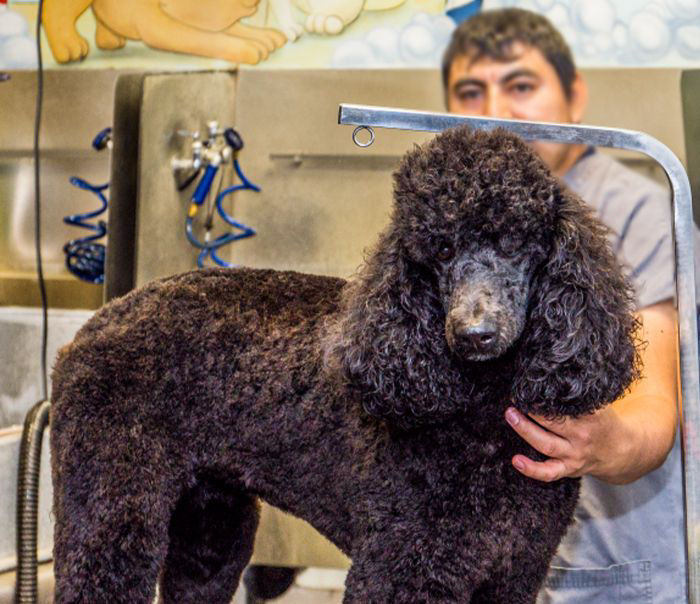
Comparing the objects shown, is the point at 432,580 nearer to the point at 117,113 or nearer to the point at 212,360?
the point at 212,360

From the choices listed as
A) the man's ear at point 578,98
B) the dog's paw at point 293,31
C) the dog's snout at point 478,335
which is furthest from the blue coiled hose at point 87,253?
the dog's snout at point 478,335

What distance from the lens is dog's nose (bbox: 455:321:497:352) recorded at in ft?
2.57

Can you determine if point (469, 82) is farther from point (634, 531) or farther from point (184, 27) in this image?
point (634, 531)

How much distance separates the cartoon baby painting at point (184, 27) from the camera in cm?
186

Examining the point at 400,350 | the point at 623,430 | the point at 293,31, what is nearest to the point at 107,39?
the point at 293,31

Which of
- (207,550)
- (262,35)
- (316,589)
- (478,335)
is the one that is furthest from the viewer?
(262,35)

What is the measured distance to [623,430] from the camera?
3.43 feet

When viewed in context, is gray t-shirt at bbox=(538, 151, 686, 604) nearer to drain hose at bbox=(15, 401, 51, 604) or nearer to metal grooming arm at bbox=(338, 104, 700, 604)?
metal grooming arm at bbox=(338, 104, 700, 604)

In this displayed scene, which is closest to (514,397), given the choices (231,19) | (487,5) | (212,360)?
(212,360)

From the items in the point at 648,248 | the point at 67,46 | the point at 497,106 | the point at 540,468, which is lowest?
the point at 540,468

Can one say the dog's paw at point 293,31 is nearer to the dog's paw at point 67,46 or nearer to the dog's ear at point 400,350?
the dog's paw at point 67,46

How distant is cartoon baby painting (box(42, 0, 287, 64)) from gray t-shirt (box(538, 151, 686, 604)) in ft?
2.81

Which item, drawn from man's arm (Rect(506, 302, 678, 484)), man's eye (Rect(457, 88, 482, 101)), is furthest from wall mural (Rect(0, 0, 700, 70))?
man's arm (Rect(506, 302, 678, 484))

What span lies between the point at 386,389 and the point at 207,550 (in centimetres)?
46
